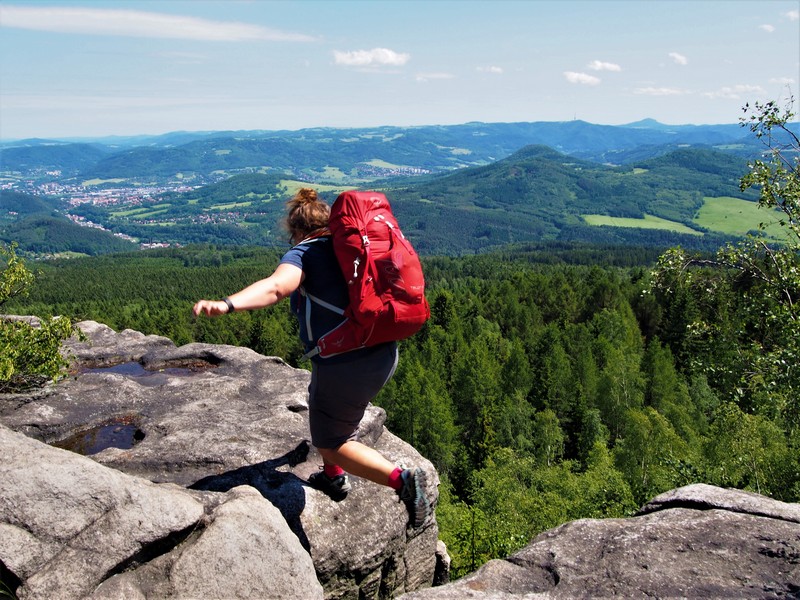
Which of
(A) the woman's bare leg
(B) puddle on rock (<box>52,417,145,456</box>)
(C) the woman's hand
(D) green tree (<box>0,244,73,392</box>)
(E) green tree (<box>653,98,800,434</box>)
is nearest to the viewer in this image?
(C) the woman's hand

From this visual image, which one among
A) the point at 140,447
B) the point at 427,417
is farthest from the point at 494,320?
the point at 140,447

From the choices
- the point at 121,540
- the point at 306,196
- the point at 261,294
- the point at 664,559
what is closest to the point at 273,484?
the point at 121,540

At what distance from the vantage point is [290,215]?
25.4ft

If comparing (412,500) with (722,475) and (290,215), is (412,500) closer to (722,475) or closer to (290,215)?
(290,215)

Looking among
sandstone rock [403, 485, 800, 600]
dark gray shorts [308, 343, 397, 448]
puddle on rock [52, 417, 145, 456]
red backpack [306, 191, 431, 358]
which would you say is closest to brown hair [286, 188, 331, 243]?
red backpack [306, 191, 431, 358]

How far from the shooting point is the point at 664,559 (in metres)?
7.51

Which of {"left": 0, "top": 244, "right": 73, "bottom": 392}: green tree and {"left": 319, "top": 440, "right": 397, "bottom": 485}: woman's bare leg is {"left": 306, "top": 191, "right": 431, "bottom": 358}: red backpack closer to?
{"left": 319, "top": 440, "right": 397, "bottom": 485}: woman's bare leg

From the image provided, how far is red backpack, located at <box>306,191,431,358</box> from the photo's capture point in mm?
6863

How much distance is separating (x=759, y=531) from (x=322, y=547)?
6.46 meters

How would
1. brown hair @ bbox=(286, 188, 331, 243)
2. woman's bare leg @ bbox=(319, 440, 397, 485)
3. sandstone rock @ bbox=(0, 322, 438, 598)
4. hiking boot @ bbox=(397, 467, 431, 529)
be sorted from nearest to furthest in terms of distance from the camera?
sandstone rock @ bbox=(0, 322, 438, 598) < brown hair @ bbox=(286, 188, 331, 243) < woman's bare leg @ bbox=(319, 440, 397, 485) < hiking boot @ bbox=(397, 467, 431, 529)

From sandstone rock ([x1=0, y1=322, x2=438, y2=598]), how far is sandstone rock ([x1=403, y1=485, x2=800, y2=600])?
238cm

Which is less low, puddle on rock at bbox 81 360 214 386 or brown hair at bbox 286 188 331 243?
brown hair at bbox 286 188 331 243

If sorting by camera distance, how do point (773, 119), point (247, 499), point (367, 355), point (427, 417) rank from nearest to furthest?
point (367, 355)
point (247, 499)
point (773, 119)
point (427, 417)

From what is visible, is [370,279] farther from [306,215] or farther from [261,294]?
[306,215]
